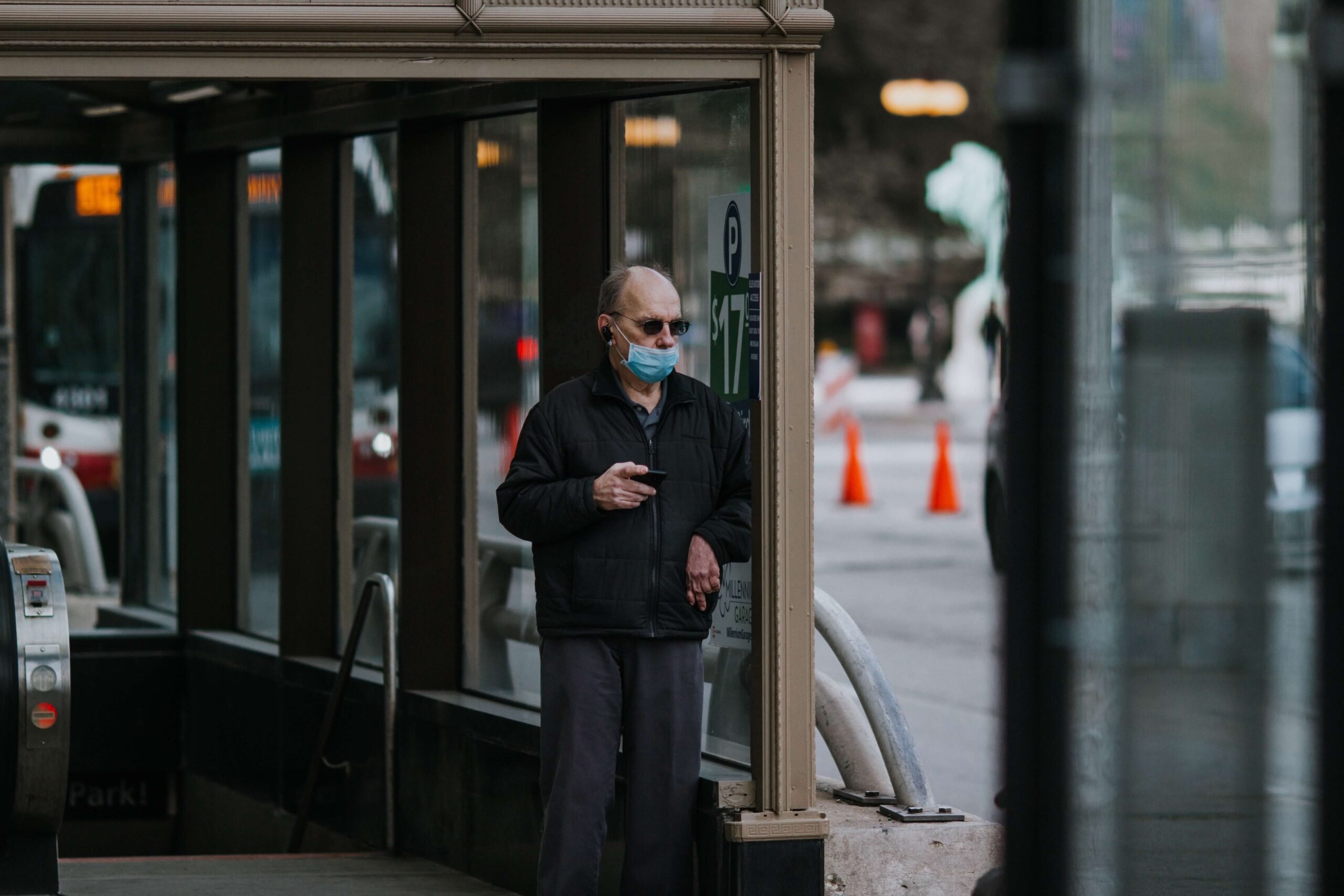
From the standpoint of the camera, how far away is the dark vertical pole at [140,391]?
382 inches

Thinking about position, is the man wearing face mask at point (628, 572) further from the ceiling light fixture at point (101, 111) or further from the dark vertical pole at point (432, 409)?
the ceiling light fixture at point (101, 111)

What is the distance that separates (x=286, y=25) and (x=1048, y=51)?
293 cm

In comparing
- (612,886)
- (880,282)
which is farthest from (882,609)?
(880,282)

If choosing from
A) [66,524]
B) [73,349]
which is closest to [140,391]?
[66,524]

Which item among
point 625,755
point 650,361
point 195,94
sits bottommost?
point 625,755

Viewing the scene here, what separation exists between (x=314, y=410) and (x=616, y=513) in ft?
10.9

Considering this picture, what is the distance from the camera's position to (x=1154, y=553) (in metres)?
2.28

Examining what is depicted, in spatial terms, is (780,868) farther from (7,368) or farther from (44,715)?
(7,368)

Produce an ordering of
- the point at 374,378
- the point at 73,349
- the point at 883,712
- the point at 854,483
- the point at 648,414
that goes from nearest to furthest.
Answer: the point at 648,414 → the point at 883,712 → the point at 374,378 → the point at 73,349 → the point at 854,483

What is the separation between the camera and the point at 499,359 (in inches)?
270

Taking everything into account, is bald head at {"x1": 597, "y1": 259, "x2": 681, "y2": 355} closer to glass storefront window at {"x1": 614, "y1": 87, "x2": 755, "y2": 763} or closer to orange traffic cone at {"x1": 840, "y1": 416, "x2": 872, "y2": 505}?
glass storefront window at {"x1": 614, "y1": 87, "x2": 755, "y2": 763}

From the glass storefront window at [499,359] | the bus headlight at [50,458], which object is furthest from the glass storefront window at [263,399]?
the bus headlight at [50,458]

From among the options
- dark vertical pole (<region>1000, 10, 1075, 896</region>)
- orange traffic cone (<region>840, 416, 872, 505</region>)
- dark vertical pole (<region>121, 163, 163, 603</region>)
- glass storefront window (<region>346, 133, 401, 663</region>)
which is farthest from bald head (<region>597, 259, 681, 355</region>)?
orange traffic cone (<region>840, 416, 872, 505</region>)

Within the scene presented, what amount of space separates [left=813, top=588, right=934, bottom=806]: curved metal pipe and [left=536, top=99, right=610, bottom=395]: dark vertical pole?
1.02 metres
